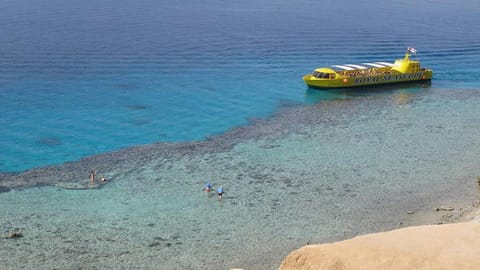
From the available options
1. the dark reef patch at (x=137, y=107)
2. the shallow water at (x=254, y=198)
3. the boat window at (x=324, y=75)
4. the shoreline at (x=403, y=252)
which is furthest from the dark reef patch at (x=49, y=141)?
the shoreline at (x=403, y=252)

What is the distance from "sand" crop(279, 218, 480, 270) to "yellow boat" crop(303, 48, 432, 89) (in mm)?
57464

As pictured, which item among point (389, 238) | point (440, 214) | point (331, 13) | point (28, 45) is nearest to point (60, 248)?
point (389, 238)

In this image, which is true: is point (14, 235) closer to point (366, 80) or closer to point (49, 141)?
point (49, 141)

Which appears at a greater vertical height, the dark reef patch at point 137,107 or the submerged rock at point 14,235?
the dark reef patch at point 137,107

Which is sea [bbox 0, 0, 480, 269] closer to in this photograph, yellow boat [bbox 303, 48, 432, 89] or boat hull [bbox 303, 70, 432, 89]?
boat hull [bbox 303, 70, 432, 89]

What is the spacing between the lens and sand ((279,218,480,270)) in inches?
1083

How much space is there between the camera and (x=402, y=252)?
2839 centimetres

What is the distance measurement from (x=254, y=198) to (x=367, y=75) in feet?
148

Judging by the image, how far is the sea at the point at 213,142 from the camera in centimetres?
4422

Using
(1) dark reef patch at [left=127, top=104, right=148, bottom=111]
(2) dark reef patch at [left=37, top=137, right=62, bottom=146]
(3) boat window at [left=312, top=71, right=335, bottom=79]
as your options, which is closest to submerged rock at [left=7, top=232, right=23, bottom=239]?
(2) dark reef patch at [left=37, top=137, right=62, bottom=146]

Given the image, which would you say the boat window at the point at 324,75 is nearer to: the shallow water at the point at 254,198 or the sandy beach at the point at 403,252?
the shallow water at the point at 254,198

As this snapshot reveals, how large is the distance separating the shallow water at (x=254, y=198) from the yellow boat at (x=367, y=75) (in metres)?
15.6

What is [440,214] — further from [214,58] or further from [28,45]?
[28,45]

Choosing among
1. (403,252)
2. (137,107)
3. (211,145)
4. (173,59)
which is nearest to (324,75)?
(173,59)
